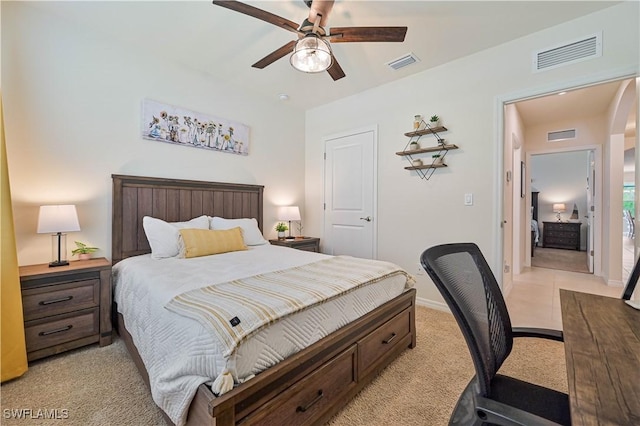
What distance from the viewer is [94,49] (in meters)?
2.64

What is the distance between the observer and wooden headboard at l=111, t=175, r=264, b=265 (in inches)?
107

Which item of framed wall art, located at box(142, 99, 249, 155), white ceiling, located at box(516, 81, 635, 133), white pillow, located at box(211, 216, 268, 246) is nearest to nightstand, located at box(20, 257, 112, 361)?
white pillow, located at box(211, 216, 268, 246)

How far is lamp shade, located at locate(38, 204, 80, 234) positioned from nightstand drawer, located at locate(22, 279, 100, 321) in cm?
45

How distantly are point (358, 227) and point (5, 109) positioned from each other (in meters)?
3.71

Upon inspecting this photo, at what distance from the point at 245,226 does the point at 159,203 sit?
3.10ft

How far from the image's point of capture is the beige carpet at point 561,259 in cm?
517

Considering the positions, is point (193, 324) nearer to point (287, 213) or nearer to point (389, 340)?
point (389, 340)

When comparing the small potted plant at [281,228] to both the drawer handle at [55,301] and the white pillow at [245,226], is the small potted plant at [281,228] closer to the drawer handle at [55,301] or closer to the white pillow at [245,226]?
the white pillow at [245,226]

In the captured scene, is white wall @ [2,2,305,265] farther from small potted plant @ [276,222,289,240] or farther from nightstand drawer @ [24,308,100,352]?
small potted plant @ [276,222,289,240]

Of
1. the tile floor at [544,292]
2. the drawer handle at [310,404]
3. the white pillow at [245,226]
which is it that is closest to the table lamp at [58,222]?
the white pillow at [245,226]

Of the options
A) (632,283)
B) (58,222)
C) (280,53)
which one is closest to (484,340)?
(632,283)

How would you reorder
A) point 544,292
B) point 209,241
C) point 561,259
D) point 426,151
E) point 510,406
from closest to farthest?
1. point 510,406
2. point 209,241
3. point 426,151
4. point 544,292
5. point 561,259

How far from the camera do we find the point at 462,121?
10.0 ft

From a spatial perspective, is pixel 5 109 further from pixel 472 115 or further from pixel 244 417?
pixel 472 115
